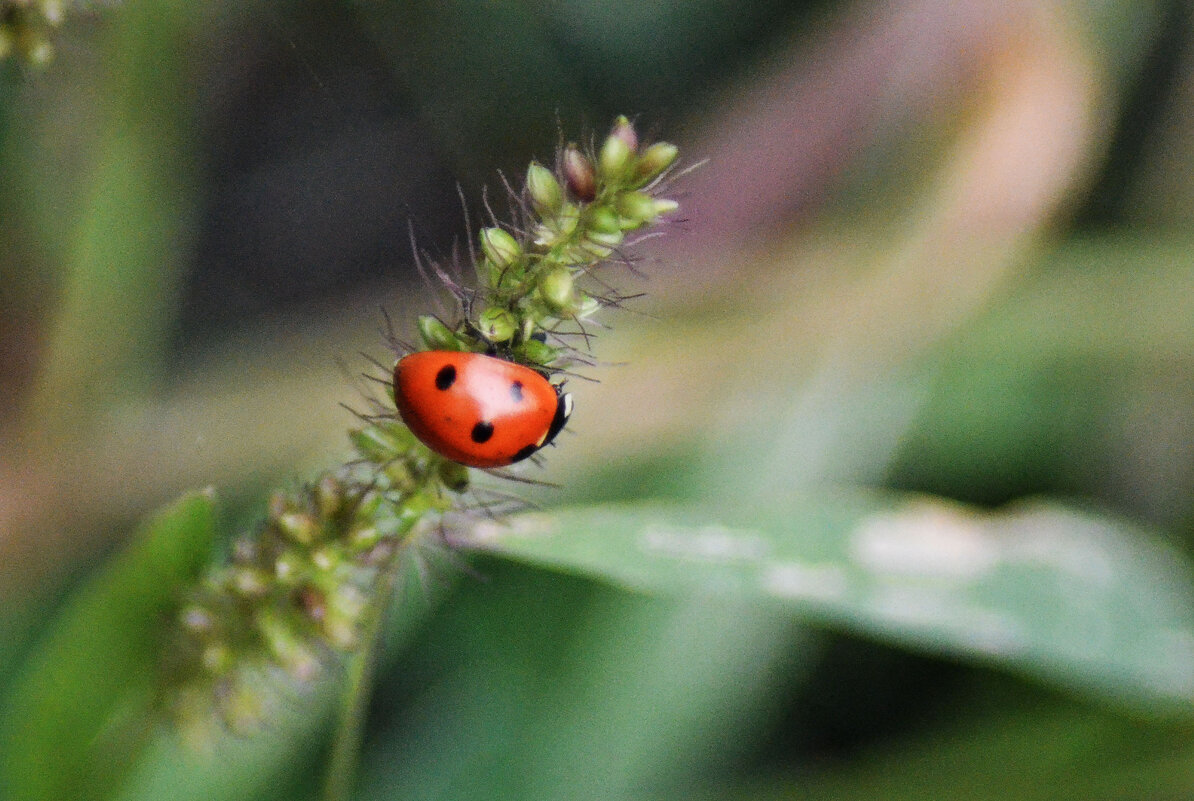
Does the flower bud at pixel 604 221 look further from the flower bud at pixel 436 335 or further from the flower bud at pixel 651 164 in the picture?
the flower bud at pixel 436 335

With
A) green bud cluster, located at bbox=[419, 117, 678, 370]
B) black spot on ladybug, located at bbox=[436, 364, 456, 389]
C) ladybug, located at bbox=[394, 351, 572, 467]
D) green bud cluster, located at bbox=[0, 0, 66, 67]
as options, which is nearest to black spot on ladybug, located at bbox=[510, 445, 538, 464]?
ladybug, located at bbox=[394, 351, 572, 467]

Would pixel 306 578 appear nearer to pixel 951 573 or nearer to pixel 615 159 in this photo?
pixel 615 159

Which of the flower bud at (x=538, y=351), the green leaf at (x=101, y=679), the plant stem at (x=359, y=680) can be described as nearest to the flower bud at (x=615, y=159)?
the flower bud at (x=538, y=351)

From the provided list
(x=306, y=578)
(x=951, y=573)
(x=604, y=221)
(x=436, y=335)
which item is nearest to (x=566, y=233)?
(x=604, y=221)

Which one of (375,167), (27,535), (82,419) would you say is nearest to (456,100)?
(375,167)

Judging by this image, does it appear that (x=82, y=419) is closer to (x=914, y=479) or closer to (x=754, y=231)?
(x=754, y=231)
